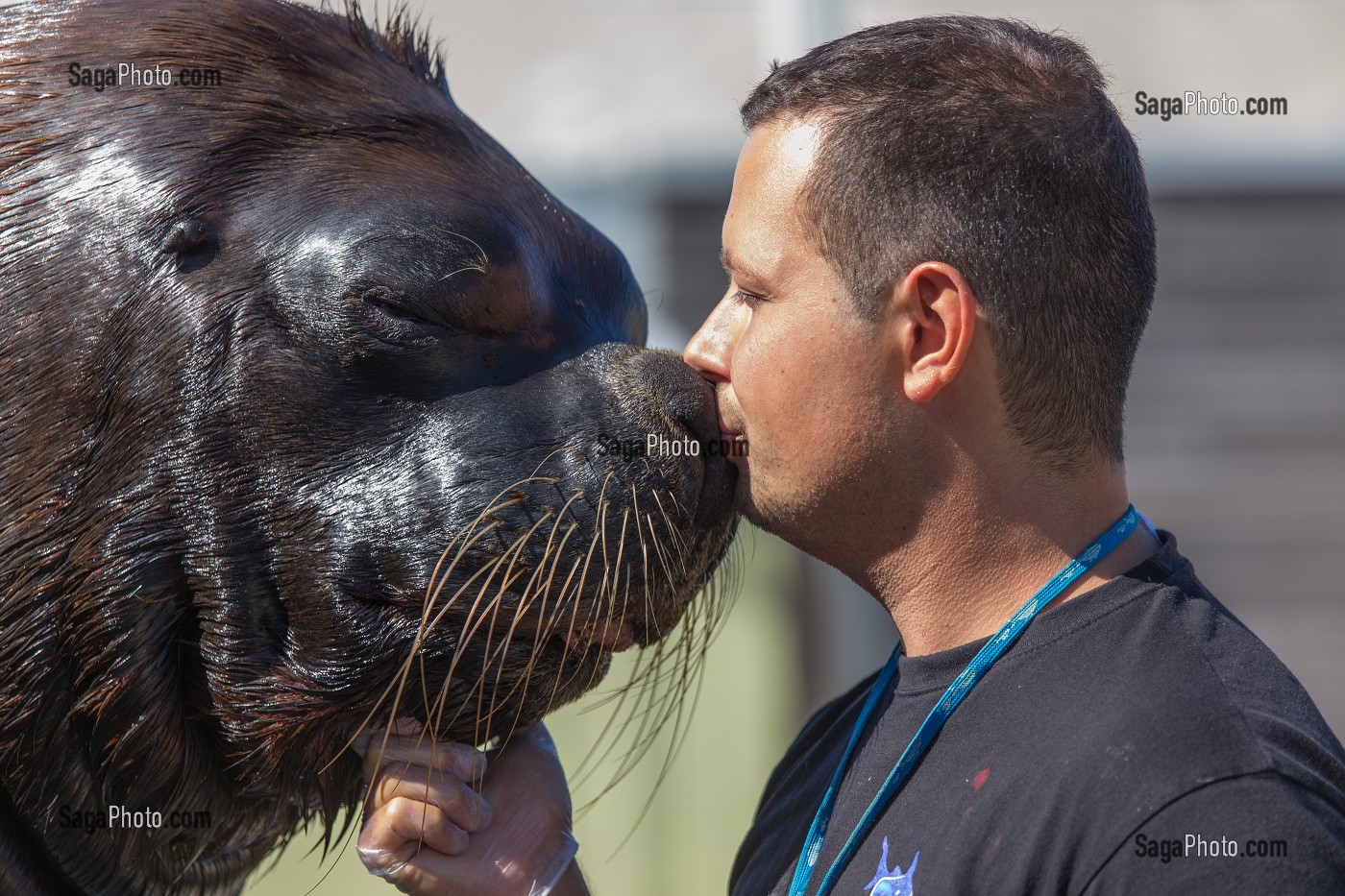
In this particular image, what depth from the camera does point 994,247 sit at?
2.19 m

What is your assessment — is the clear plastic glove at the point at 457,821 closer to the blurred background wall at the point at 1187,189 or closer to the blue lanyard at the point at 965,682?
the blue lanyard at the point at 965,682

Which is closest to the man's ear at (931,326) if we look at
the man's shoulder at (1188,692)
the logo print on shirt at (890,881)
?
the man's shoulder at (1188,692)

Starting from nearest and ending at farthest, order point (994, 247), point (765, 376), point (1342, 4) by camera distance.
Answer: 1. point (994, 247)
2. point (765, 376)
3. point (1342, 4)

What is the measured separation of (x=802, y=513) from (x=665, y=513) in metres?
0.22

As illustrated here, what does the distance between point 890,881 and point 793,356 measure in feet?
2.54

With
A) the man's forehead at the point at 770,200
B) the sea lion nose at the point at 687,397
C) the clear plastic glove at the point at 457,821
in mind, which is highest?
the man's forehead at the point at 770,200

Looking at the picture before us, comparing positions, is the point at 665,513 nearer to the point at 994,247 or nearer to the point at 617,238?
the point at 994,247

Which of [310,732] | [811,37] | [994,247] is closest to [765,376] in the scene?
[994,247]

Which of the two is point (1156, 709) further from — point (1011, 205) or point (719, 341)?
point (719, 341)

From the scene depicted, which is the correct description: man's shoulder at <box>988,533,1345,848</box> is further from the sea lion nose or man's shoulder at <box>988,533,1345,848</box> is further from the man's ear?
the sea lion nose

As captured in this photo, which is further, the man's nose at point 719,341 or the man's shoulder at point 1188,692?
the man's nose at point 719,341

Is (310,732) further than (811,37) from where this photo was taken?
No

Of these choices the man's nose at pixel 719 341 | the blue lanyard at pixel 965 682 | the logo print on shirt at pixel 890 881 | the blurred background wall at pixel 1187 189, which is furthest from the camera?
the blurred background wall at pixel 1187 189

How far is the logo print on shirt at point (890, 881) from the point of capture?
205 cm
